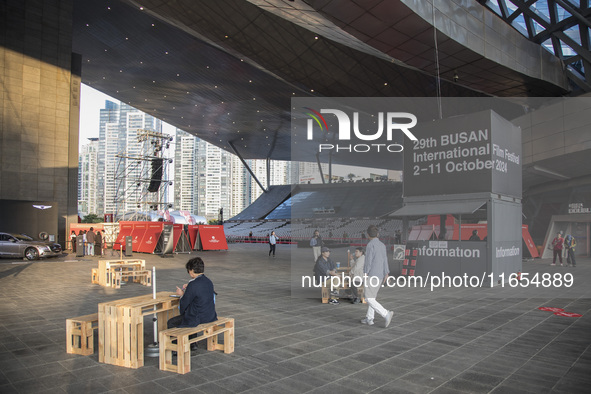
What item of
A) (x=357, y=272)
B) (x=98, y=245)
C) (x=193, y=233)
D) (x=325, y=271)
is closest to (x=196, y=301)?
(x=325, y=271)

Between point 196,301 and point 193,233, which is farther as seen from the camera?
point 193,233

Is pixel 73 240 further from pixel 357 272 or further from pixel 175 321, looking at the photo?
pixel 175 321

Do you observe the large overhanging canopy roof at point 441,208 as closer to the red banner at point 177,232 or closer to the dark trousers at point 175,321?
the dark trousers at point 175,321

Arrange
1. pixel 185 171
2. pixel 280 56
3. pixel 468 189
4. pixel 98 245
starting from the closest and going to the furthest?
pixel 468 189, pixel 98 245, pixel 280 56, pixel 185 171

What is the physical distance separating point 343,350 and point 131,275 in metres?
8.64

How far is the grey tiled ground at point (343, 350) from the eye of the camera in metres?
4.37

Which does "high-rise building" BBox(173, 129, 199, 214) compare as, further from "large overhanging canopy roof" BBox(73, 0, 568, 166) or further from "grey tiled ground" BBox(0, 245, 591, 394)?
"grey tiled ground" BBox(0, 245, 591, 394)

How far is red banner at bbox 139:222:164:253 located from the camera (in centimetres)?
2411

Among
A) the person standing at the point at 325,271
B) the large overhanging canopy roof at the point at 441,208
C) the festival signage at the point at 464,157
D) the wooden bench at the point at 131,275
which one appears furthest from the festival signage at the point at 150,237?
the person standing at the point at 325,271

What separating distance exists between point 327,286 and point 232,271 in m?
7.13

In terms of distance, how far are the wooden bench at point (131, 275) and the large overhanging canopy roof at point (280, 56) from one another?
32.6 ft

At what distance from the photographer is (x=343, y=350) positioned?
5.57 metres

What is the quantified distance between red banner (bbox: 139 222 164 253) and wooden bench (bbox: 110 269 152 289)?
11.4m

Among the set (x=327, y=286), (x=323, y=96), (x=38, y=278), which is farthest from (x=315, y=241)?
(x=323, y=96)
